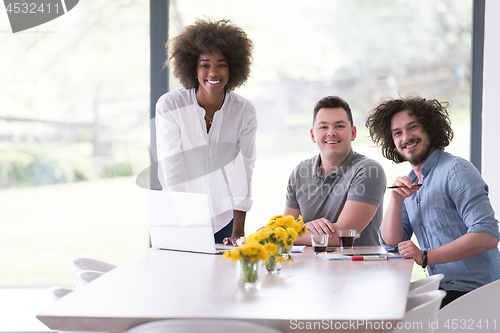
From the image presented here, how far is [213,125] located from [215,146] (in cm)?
12

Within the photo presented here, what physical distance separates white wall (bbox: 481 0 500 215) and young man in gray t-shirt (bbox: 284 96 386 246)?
1169 millimetres

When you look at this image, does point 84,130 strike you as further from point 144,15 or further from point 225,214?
point 225,214

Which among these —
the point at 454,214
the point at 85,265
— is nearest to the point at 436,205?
the point at 454,214

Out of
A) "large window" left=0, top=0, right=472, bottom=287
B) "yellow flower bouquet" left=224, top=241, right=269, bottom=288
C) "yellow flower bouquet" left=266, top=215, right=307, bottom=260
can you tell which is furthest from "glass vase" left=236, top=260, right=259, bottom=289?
"large window" left=0, top=0, right=472, bottom=287

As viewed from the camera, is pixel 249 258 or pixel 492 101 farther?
pixel 492 101

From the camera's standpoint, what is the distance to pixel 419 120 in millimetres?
2113

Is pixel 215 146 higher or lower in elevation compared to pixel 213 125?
lower

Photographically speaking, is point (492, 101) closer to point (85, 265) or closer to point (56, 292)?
point (85, 265)

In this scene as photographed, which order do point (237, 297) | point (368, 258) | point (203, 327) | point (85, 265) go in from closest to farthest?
point (203, 327) < point (237, 297) < point (368, 258) < point (85, 265)

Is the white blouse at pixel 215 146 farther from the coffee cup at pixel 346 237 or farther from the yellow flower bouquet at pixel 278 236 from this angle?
the yellow flower bouquet at pixel 278 236

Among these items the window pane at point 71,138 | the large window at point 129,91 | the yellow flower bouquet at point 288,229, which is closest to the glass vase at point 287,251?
the yellow flower bouquet at point 288,229

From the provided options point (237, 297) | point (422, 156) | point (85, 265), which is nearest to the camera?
point (237, 297)

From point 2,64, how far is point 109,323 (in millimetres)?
2876

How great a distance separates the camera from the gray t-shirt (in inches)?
85.7
